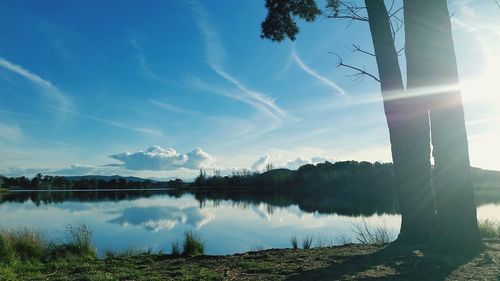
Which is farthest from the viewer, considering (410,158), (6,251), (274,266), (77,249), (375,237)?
(375,237)

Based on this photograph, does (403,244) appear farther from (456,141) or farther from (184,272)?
(184,272)

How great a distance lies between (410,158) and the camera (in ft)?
26.3

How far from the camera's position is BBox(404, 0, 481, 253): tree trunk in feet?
21.8

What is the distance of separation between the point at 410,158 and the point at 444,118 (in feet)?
4.33

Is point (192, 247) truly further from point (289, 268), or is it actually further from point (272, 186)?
point (272, 186)

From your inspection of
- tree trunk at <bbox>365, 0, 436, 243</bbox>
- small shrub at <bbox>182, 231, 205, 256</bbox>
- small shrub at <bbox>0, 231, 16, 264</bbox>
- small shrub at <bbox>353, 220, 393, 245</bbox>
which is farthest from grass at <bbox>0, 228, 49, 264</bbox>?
tree trunk at <bbox>365, 0, 436, 243</bbox>

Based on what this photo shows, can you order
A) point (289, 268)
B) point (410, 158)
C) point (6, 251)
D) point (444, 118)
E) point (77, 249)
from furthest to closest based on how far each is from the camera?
point (77, 249) → point (6, 251) → point (410, 158) → point (444, 118) → point (289, 268)

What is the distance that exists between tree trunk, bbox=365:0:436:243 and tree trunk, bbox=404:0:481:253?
678 millimetres

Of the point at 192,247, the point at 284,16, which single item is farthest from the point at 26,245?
the point at 284,16

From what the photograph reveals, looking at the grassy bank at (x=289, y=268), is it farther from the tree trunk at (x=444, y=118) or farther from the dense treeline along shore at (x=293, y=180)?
the dense treeline along shore at (x=293, y=180)

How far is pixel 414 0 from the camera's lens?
7.34 metres

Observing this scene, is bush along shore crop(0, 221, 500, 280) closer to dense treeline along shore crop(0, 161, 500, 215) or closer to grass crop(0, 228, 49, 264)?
grass crop(0, 228, 49, 264)

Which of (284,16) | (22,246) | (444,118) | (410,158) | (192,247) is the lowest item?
(192,247)

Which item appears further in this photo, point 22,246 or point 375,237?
point 375,237
